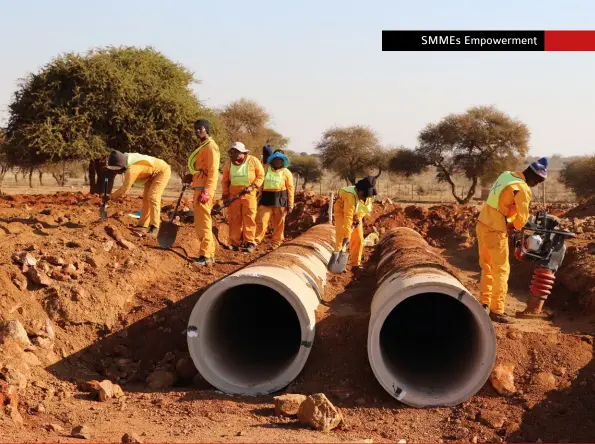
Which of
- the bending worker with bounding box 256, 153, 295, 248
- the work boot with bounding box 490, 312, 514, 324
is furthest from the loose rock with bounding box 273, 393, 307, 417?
the bending worker with bounding box 256, 153, 295, 248

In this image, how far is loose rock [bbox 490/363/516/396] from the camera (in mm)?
5547

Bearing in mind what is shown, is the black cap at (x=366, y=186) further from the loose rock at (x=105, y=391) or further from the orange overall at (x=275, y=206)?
the loose rock at (x=105, y=391)

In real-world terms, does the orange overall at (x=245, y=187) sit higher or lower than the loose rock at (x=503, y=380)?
higher

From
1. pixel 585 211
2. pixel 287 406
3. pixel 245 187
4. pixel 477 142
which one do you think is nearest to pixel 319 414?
pixel 287 406

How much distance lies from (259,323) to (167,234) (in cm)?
235

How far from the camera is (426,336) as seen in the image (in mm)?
7176

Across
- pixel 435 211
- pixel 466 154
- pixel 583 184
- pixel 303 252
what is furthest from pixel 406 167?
pixel 303 252

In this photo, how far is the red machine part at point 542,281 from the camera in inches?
293

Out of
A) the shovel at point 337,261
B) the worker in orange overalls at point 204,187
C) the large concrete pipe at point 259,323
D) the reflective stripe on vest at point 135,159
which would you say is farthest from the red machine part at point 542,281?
the reflective stripe on vest at point 135,159

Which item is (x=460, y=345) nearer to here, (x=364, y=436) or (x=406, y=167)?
(x=364, y=436)

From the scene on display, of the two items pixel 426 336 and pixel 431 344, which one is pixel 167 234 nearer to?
pixel 426 336

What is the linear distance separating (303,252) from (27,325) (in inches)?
130

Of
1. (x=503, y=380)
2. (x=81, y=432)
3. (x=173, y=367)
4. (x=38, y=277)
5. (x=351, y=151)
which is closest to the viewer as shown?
(x=81, y=432)

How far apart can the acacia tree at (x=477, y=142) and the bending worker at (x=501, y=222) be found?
2255cm
